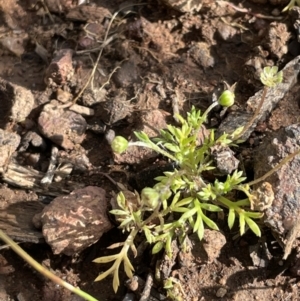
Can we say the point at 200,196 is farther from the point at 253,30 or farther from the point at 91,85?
the point at 253,30

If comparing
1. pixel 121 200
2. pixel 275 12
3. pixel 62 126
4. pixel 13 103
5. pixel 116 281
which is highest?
pixel 275 12

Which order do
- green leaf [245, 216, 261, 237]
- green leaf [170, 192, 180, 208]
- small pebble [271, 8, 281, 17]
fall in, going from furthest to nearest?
1. small pebble [271, 8, 281, 17]
2. green leaf [170, 192, 180, 208]
3. green leaf [245, 216, 261, 237]

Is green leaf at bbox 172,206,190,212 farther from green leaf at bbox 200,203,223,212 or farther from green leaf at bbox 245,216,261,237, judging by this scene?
Answer: green leaf at bbox 245,216,261,237

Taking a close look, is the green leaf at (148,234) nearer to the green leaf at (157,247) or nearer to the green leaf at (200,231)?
the green leaf at (157,247)

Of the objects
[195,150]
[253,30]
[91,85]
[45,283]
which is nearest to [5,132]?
[91,85]

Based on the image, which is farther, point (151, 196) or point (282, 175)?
point (282, 175)

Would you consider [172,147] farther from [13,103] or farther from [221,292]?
[13,103]

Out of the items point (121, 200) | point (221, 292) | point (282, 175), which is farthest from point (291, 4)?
point (221, 292)

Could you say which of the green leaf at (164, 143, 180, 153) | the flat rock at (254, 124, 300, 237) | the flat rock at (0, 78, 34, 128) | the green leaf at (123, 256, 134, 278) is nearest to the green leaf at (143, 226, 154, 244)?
the green leaf at (123, 256, 134, 278)

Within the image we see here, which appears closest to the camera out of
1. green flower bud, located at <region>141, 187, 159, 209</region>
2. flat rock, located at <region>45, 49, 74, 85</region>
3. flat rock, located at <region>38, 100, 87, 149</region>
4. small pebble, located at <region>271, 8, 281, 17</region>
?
green flower bud, located at <region>141, 187, 159, 209</region>

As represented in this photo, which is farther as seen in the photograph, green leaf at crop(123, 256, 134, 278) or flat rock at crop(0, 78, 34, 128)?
flat rock at crop(0, 78, 34, 128)
